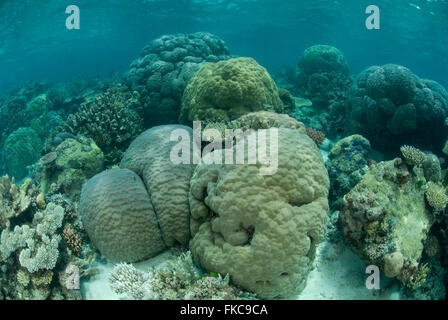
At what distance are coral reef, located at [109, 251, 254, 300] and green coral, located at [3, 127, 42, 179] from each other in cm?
1021

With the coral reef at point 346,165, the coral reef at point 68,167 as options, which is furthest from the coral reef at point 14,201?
the coral reef at point 346,165

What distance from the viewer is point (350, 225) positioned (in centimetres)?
433

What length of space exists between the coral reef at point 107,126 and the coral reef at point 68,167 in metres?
0.64

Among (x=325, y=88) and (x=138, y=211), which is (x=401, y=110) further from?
(x=138, y=211)

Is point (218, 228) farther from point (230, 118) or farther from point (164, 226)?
point (230, 118)

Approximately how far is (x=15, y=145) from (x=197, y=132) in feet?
34.4

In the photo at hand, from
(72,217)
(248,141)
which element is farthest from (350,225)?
(72,217)

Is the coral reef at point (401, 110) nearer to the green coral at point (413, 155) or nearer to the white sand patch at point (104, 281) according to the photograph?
the green coral at point (413, 155)

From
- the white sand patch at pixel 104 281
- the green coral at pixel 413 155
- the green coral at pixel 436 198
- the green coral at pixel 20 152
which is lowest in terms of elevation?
the green coral at pixel 20 152

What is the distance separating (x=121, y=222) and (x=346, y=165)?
5.21m

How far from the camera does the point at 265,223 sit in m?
3.63

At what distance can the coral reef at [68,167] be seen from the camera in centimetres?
607

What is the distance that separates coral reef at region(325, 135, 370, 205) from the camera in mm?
5884

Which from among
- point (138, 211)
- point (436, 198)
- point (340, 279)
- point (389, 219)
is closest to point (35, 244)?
point (138, 211)
